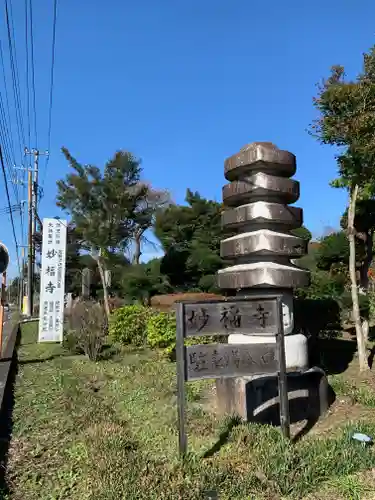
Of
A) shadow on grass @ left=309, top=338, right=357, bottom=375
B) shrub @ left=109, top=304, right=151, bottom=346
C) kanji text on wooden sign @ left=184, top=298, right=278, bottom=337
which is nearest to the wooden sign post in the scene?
kanji text on wooden sign @ left=184, top=298, right=278, bottom=337

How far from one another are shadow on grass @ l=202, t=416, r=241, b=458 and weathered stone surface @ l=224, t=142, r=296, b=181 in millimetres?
3256

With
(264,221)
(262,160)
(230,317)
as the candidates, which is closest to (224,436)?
(230,317)

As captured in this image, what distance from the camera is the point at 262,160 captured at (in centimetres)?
645

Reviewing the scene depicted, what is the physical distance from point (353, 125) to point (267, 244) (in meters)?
2.43

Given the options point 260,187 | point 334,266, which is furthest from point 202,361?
point 334,266

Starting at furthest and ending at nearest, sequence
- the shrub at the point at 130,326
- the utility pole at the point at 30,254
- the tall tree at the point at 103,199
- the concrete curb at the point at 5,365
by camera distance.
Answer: the utility pole at the point at 30,254, the tall tree at the point at 103,199, the shrub at the point at 130,326, the concrete curb at the point at 5,365

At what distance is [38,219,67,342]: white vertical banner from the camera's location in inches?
551

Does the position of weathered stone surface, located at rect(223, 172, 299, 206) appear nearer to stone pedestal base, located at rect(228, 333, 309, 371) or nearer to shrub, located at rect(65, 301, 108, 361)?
stone pedestal base, located at rect(228, 333, 309, 371)

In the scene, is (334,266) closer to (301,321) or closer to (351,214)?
(301,321)

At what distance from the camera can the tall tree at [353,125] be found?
722 cm

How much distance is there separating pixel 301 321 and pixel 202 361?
18.2ft

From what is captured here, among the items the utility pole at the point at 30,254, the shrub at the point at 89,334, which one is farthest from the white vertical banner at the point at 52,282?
the utility pole at the point at 30,254

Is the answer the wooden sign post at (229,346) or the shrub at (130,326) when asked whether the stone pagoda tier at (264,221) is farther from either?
the shrub at (130,326)

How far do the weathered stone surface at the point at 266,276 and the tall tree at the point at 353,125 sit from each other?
1.46 metres
